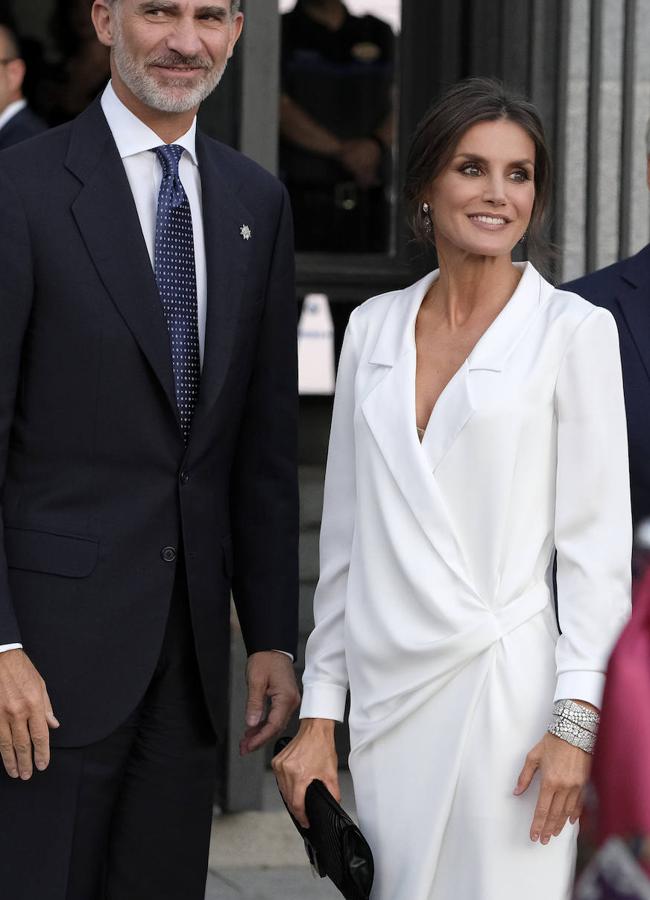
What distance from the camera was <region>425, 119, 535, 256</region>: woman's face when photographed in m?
2.38

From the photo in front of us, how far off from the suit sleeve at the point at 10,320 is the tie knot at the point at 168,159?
0.93 feet

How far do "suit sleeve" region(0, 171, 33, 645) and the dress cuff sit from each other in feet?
1.53

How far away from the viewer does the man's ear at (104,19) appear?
2.59 m

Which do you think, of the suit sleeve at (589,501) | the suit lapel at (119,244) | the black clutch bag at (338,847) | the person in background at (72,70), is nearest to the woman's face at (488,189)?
the suit sleeve at (589,501)

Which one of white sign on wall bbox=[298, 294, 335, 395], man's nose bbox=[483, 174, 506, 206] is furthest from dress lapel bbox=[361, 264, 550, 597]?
white sign on wall bbox=[298, 294, 335, 395]

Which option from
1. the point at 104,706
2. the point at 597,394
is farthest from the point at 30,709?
the point at 597,394

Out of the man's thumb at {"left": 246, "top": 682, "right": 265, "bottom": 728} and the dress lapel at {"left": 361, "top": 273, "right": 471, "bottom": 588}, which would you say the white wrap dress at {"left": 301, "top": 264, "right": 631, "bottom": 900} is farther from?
the man's thumb at {"left": 246, "top": 682, "right": 265, "bottom": 728}

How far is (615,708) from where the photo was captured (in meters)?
0.98

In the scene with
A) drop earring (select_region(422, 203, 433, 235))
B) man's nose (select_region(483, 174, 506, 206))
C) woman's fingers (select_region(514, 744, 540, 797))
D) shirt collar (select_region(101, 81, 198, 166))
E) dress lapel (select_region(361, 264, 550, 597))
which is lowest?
woman's fingers (select_region(514, 744, 540, 797))

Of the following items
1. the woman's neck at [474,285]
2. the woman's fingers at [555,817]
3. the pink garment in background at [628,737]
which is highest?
the woman's neck at [474,285]

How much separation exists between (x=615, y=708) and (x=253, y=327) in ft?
5.61

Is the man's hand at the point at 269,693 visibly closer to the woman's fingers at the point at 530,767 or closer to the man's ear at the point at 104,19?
the woman's fingers at the point at 530,767

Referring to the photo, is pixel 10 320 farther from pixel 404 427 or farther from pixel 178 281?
pixel 404 427

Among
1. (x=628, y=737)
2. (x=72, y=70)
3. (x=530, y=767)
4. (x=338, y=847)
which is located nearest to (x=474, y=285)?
(x=530, y=767)
